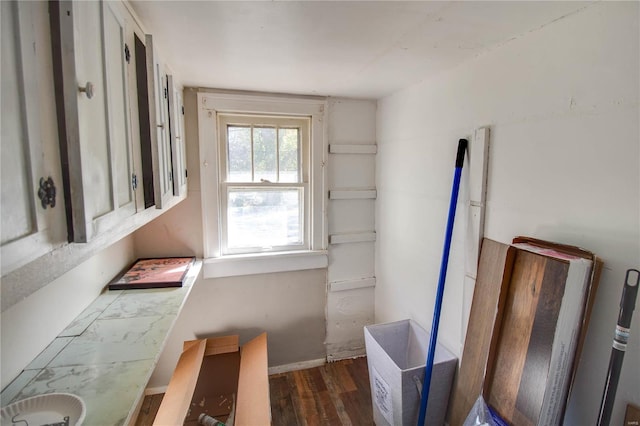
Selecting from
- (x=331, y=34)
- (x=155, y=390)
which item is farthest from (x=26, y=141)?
(x=155, y=390)

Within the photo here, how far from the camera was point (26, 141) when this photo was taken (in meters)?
0.55

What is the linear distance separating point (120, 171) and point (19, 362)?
750 millimetres

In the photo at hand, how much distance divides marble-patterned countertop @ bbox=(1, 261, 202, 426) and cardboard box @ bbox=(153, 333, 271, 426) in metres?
0.60

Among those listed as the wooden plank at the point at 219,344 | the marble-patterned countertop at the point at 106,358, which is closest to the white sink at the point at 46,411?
the marble-patterned countertop at the point at 106,358

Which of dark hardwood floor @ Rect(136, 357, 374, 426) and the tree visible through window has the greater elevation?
the tree visible through window

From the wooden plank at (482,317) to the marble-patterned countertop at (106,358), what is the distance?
1394 millimetres

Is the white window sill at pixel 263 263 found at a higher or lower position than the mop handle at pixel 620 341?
lower

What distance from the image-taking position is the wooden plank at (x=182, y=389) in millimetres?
1647

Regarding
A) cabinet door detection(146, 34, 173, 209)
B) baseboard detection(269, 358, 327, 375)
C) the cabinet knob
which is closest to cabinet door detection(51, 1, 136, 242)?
the cabinet knob

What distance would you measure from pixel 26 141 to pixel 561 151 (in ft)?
5.20

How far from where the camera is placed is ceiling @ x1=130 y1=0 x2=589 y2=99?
1106 mm

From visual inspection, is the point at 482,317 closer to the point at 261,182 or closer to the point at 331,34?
the point at 331,34

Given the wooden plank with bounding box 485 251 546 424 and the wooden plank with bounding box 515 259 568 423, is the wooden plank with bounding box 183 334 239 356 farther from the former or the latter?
the wooden plank with bounding box 515 259 568 423

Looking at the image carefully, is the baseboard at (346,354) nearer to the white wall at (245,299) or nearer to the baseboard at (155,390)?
the white wall at (245,299)
